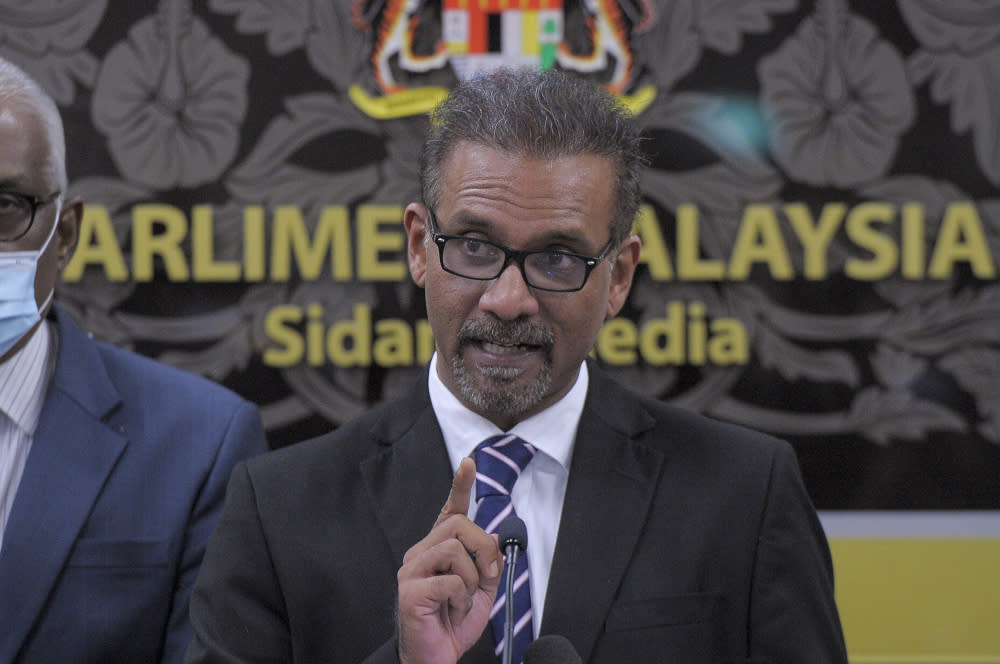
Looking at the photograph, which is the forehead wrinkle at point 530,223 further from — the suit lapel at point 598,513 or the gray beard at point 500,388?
the suit lapel at point 598,513

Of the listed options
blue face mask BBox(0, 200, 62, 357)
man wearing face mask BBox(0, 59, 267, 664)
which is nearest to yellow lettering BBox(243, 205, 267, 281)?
man wearing face mask BBox(0, 59, 267, 664)

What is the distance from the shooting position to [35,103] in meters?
2.17

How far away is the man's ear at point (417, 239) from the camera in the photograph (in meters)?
1.75

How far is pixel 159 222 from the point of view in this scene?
3025mm

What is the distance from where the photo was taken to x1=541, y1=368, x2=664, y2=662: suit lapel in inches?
62.1

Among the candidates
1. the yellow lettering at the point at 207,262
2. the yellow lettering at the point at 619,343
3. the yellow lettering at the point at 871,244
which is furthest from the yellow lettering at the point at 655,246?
the yellow lettering at the point at 207,262

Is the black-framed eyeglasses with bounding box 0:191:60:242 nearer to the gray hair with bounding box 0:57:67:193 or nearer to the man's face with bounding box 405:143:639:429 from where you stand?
the gray hair with bounding box 0:57:67:193

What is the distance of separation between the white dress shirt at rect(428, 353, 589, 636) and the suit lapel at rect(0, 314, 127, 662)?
716mm

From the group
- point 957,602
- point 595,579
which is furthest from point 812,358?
point 595,579

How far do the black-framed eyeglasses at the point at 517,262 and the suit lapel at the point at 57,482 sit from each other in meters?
0.87

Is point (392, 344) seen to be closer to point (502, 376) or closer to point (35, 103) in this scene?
point (35, 103)

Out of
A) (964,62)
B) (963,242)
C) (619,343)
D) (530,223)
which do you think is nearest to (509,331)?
(530,223)

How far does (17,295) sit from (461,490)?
1.08 metres

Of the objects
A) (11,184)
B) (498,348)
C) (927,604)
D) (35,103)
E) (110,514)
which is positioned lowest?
(927,604)
